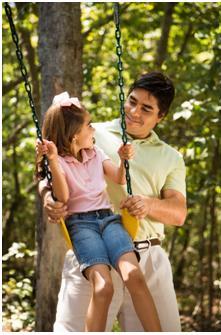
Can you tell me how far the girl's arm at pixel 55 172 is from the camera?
2.39 metres

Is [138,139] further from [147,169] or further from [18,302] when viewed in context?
[18,302]

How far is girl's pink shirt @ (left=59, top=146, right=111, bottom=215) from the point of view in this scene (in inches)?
98.2

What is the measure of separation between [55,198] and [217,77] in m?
2.34

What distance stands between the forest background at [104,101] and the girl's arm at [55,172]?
288mm

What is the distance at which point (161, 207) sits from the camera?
259 cm

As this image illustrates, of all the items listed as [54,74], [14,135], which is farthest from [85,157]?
[14,135]

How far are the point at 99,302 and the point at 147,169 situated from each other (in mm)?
697

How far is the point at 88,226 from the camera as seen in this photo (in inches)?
96.1

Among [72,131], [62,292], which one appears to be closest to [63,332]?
[62,292]

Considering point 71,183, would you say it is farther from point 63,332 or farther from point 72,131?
point 63,332

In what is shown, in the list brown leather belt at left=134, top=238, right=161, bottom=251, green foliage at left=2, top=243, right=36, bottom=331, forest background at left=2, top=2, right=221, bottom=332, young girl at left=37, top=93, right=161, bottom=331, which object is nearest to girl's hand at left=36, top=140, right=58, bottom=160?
young girl at left=37, top=93, right=161, bottom=331

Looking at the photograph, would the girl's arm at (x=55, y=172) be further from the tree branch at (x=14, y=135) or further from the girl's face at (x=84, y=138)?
the tree branch at (x=14, y=135)

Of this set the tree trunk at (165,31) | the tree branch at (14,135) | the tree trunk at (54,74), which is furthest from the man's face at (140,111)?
the tree branch at (14,135)

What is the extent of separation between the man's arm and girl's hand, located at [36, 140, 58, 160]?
364 mm
